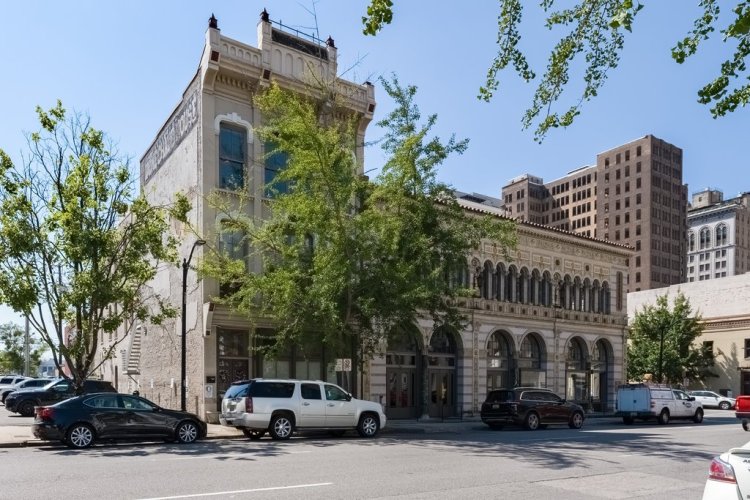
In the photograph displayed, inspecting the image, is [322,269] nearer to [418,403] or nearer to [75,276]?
[75,276]

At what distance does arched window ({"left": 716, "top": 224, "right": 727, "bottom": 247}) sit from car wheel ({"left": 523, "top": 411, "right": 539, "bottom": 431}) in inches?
5610

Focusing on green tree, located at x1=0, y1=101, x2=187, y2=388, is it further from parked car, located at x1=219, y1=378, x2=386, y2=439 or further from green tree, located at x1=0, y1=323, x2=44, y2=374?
green tree, located at x1=0, y1=323, x2=44, y2=374

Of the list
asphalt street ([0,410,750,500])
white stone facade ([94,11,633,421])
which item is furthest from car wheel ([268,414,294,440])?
white stone facade ([94,11,633,421])

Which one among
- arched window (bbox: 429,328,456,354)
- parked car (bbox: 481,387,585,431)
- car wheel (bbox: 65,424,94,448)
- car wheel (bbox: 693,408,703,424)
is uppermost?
arched window (bbox: 429,328,456,354)

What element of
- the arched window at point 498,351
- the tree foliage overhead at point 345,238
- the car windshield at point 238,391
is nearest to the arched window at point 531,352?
the arched window at point 498,351

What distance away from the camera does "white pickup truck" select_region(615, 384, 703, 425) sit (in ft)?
102

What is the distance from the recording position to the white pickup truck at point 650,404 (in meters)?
31.1

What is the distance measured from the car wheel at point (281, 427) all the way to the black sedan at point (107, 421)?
2.16 m

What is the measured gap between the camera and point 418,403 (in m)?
30.9

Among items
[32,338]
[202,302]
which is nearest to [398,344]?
[202,302]

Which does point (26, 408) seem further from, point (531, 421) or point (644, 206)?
point (644, 206)

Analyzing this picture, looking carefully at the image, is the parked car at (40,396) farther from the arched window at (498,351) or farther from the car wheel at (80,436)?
the arched window at (498,351)

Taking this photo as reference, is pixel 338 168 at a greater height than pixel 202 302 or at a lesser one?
greater

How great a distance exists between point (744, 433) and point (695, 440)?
4763 millimetres
